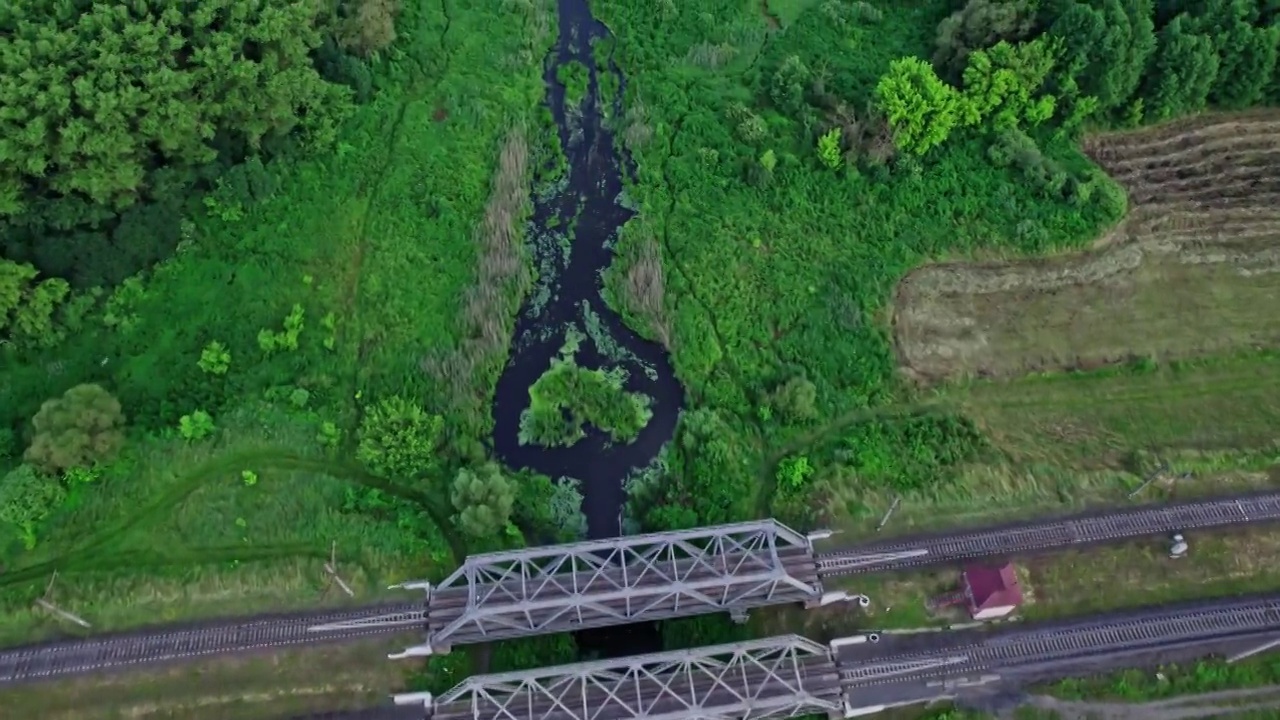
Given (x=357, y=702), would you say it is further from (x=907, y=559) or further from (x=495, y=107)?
(x=495, y=107)

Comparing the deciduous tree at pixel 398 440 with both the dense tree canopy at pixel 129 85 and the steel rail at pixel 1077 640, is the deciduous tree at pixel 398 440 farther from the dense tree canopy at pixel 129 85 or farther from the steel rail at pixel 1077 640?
the steel rail at pixel 1077 640

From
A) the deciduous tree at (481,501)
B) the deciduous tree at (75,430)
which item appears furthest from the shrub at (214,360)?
the deciduous tree at (481,501)

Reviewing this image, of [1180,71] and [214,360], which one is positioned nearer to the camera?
[214,360]

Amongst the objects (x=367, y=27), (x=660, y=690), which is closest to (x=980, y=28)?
(x=367, y=27)

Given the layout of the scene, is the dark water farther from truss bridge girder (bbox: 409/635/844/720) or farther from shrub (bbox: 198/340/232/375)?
shrub (bbox: 198/340/232/375)

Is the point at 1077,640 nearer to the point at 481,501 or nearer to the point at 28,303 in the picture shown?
the point at 481,501

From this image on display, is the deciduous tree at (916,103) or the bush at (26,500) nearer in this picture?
the bush at (26,500)

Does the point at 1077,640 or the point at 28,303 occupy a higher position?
the point at 28,303
